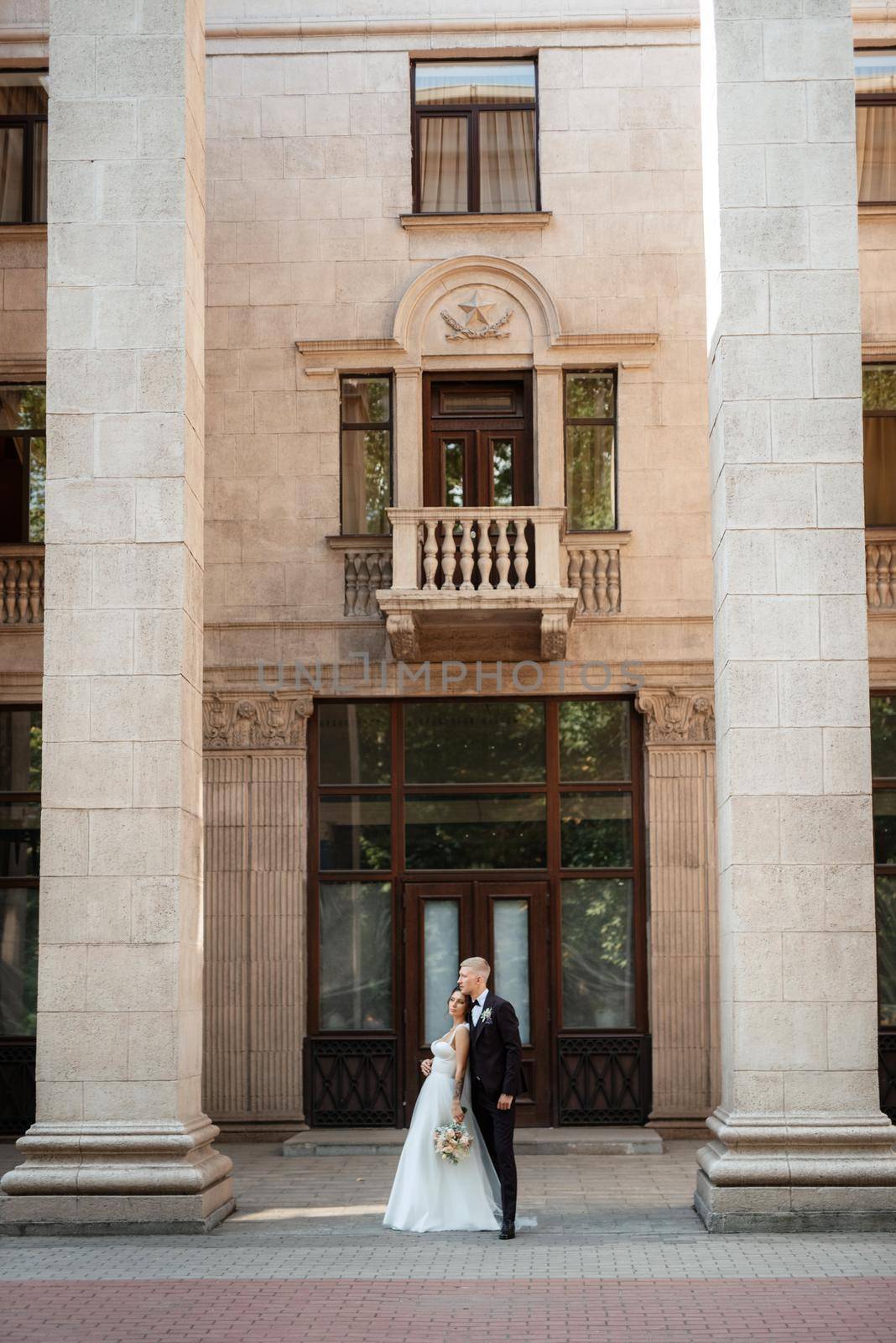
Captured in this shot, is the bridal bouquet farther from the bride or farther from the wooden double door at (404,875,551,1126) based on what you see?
the wooden double door at (404,875,551,1126)

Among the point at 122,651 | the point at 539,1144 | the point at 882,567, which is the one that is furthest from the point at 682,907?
the point at 122,651

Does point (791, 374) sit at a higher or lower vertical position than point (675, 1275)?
higher

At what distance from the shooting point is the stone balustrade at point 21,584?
20.7m

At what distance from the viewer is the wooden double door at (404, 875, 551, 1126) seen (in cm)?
2022

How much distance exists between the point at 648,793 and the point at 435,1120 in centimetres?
730

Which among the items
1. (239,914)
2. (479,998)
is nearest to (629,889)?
(239,914)

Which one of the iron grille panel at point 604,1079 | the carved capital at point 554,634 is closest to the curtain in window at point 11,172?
the carved capital at point 554,634

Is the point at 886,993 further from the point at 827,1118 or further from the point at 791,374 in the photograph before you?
the point at 791,374

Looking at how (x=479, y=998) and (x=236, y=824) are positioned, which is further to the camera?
(x=236, y=824)

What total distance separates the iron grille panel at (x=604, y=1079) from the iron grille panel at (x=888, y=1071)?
2676 mm

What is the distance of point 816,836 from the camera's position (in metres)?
13.7

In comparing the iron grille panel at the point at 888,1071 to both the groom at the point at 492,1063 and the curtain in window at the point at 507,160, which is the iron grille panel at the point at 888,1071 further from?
the curtain in window at the point at 507,160

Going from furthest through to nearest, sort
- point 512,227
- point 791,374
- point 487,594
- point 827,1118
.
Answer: point 512,227 → point 487,594 → point 791,374 → point 827,1118

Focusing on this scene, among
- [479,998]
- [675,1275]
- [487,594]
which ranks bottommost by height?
[675,1275]
